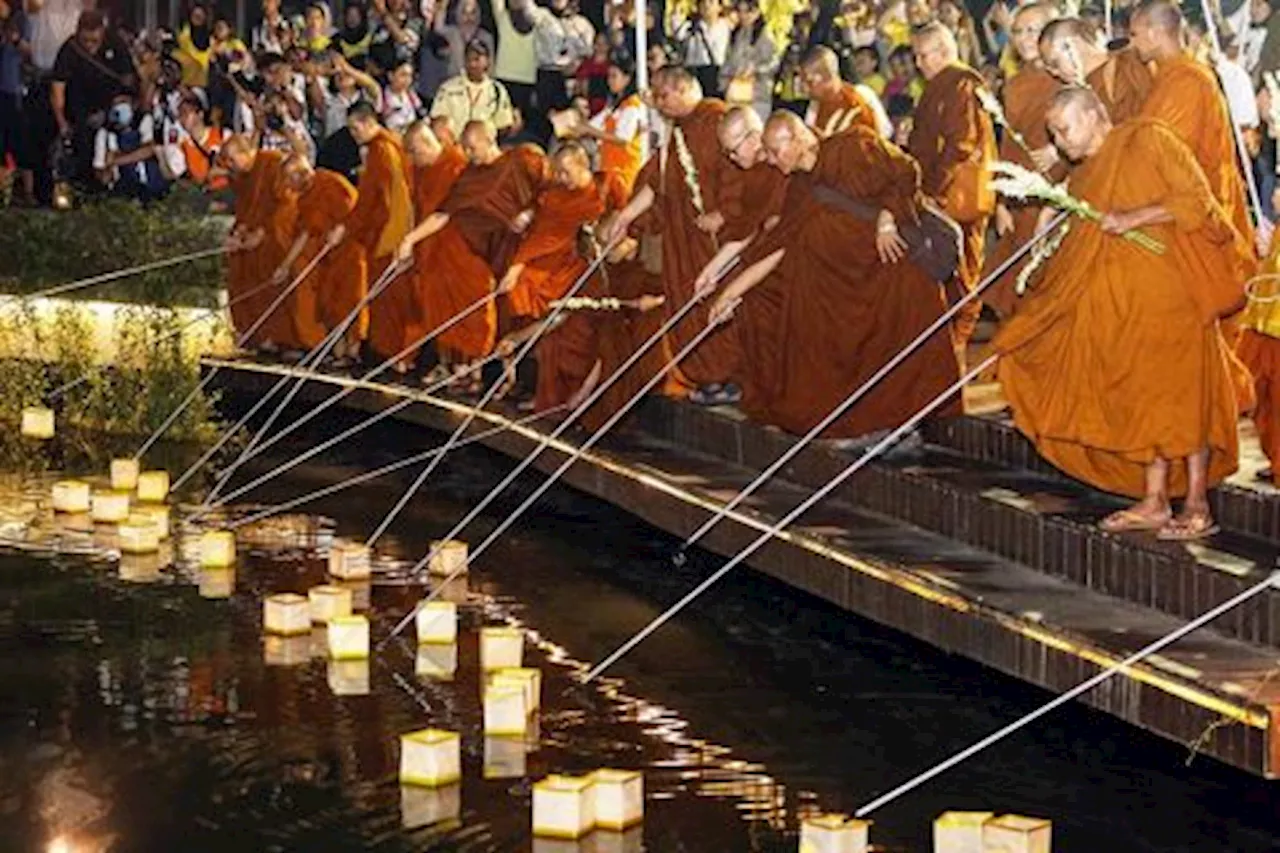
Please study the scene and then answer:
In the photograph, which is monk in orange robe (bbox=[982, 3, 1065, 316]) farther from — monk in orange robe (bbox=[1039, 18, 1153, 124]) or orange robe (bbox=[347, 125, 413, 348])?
orange robe (bbox=[347, 125, 413, 348])

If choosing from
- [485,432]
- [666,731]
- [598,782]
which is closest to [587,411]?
[485,432]

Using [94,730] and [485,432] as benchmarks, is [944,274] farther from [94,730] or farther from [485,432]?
[94,730]

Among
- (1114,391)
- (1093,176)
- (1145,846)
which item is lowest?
(1145,846)

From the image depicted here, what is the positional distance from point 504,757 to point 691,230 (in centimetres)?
595

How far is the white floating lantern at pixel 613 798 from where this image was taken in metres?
7.44

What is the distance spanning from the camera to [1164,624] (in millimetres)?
9094

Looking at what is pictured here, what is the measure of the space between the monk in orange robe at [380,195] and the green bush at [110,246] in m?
2.54

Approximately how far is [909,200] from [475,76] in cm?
893

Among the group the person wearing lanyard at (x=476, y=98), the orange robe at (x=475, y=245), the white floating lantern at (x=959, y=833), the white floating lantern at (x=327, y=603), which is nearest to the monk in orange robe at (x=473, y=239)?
the orange robe at (x=475, y=245)

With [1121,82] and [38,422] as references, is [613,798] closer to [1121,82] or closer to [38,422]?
[1121,82]

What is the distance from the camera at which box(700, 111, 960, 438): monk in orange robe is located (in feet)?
39.9

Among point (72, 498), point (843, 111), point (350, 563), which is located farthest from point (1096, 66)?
point (72, 498)

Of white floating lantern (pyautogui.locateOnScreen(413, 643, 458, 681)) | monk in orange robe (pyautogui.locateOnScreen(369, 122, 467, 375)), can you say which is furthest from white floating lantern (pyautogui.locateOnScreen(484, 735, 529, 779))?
monk in orange robe (pyautogui.locateOnScreen(369, 122, 467, 375))

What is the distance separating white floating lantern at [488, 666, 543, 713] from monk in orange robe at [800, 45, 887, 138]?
193 inches
